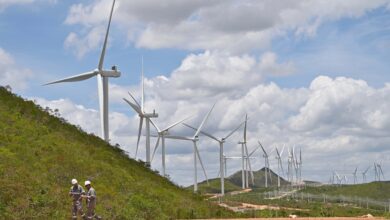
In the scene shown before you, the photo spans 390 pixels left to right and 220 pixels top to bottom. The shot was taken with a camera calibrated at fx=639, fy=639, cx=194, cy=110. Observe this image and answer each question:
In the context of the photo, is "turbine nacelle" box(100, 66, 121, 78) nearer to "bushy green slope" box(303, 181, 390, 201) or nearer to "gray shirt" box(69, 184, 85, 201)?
"gray shirt" box(69, 184, 85, 201)

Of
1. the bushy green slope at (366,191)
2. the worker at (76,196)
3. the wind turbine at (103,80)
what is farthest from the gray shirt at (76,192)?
the bushy green slope at (366,191)

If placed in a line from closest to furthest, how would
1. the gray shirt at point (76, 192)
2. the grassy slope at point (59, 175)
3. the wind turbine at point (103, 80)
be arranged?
the gray shirt at point (76, 192)
the grassy slope at point (59, 175)
the wind turbine at point (103, 80)

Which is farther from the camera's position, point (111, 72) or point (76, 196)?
point (111, 72)

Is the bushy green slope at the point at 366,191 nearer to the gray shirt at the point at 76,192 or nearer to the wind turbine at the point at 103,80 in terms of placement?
the wind turbine at the point at 103,80

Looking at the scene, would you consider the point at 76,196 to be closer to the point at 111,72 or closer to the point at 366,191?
the point at 111,72

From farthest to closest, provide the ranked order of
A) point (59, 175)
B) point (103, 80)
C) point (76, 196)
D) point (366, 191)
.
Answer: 1. point (366, 191)
2. point (103, 80)
3. point (59, 175)
4. point (76, 196)

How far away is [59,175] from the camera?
41000 mm

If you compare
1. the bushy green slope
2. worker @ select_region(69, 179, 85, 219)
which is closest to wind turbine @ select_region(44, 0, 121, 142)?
worker @ select_region(69, 179, 85, 219)

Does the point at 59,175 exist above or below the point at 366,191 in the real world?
below

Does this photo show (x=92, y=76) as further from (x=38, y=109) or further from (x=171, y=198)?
(x=171, y=198)

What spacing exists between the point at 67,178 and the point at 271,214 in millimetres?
17529

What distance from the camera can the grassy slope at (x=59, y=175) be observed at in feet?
108

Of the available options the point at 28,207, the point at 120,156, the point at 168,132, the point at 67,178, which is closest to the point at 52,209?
the point at 28,207

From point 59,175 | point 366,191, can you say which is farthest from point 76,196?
point 366,191
